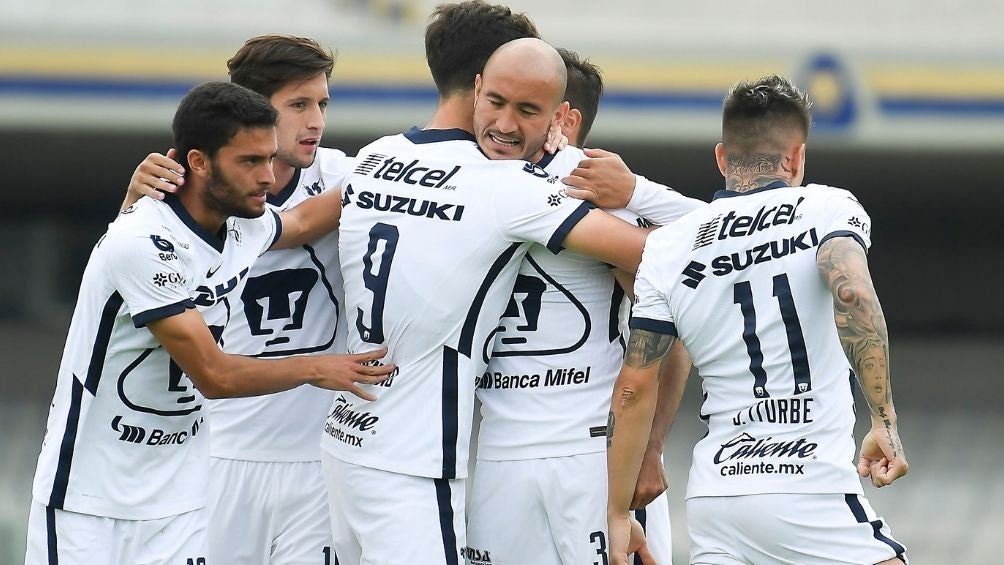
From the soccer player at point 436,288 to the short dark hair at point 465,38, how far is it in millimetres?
11

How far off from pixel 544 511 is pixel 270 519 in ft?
4.03

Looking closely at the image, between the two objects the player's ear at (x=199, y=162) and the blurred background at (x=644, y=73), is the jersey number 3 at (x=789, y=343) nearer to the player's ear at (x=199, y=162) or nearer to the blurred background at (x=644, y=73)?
the player's ear at (x=199, y=162)

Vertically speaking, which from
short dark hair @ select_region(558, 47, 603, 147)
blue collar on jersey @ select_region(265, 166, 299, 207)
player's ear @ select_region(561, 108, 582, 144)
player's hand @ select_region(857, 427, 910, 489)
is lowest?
player's hand @ select_region(857, 427, 910, 489)

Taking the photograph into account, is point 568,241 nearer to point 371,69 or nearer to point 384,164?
point 384,164

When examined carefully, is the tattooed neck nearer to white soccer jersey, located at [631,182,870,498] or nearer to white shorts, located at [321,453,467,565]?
white soccer jersey, located at [631,182,870,498]

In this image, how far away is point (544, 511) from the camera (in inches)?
173

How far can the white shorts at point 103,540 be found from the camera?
426cm

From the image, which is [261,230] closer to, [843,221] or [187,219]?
[187,219]

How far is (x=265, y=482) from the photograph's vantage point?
5035mm

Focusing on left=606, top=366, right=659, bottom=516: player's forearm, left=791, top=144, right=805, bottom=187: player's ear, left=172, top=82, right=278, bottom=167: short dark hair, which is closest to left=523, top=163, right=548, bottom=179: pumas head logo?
left=606, top=366, right=659, bottom=516: player's forearm

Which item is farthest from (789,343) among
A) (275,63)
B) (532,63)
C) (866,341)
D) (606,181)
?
(275,63)

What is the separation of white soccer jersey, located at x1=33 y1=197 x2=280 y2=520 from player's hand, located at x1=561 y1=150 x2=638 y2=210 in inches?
49.9

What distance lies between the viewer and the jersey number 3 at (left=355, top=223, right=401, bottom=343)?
173 inches

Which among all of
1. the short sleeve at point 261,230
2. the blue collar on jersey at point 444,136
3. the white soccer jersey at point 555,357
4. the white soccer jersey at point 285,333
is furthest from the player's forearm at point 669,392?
the short sleeve at point 261,230
